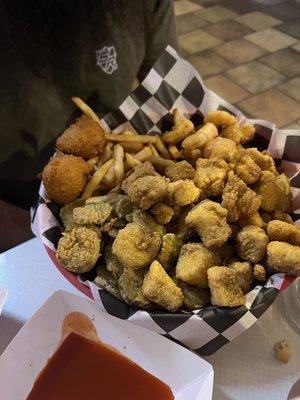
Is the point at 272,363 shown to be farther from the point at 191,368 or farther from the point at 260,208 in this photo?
the point at 260,208

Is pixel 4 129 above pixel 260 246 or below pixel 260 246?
above

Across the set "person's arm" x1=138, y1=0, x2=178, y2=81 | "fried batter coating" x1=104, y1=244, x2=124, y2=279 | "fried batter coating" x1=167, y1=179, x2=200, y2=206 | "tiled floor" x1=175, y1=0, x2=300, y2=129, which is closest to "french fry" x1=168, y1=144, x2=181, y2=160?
"fried batter coating" x1=167, y1=179, x2=200, y2=206

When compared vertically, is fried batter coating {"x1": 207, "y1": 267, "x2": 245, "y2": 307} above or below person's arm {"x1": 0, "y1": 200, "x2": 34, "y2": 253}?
above

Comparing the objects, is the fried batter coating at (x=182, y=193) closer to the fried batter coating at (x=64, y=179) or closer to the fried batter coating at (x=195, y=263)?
the fried batter coating at (x=195, y=263)

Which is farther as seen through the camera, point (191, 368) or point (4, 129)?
point (4, 129)

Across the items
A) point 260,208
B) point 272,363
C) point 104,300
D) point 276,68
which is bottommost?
point 276,68

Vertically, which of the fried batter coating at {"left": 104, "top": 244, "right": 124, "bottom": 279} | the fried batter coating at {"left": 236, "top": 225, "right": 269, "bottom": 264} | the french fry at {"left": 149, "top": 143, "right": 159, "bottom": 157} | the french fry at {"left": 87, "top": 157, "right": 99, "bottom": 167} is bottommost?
the fried batter coating at {"left": 236, "top": 225, "right": 269, "bottom": 264}

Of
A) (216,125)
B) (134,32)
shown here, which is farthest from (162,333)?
(134,32)

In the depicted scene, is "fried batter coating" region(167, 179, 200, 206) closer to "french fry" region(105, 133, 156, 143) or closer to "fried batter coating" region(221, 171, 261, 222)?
"fried batter coating" region(221, 171, 261, 222)
